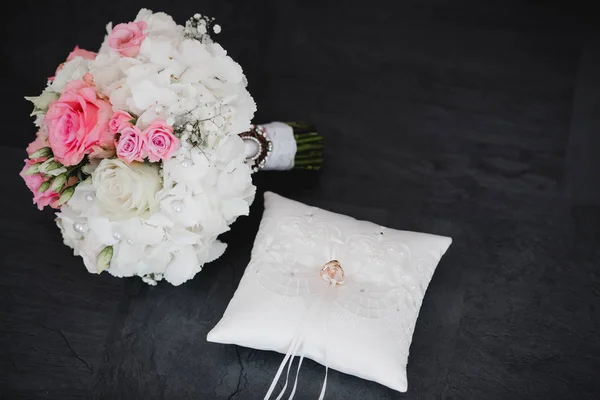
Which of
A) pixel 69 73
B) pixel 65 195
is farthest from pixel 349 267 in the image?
pixel 69 73

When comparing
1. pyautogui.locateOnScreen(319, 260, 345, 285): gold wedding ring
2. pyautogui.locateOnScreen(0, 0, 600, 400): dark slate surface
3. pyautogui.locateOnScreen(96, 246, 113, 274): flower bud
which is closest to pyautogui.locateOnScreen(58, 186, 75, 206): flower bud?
pyautogui.locateOnScreen(96, 246, 113, 274): flower bud

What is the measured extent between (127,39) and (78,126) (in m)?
0.24

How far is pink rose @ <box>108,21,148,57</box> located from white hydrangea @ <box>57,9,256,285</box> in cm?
2

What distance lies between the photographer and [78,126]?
4.40 ft

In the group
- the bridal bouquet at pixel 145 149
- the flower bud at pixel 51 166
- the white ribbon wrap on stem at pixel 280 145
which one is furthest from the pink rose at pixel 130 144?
the white ribbon wrap on stem at pixel 280 145

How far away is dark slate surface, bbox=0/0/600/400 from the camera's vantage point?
1564 mm

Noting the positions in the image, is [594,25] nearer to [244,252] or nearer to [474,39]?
[474,39]

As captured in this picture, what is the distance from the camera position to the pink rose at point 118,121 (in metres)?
1.34

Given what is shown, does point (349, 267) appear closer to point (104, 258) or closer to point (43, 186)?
point (104, 258)

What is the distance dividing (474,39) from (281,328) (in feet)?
3.87

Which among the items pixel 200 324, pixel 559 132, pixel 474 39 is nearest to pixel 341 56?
pixel 474 39

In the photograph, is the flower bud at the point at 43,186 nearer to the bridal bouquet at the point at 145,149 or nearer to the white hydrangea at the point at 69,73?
the bridal bouquet at the point at 145,149

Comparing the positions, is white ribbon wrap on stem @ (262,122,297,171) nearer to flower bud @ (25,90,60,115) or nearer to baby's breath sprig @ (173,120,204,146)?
baby's breath sprig @ (173,120,204,146)

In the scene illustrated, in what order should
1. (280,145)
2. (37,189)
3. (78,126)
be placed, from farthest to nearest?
(280,145) < (37,189) < (78,126)
